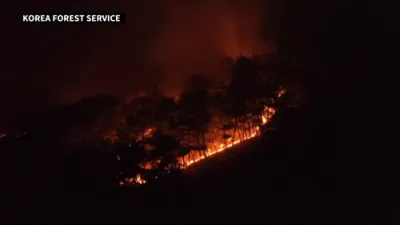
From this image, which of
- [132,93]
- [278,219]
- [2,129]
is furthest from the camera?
[132,93]

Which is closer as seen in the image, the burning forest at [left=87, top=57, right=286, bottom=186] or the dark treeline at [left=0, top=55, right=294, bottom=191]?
the dark treeline at [left=0, top=55, right=294, bottom=191]

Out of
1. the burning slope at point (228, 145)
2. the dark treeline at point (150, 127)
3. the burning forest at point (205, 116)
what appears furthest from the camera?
the burning forest at point (205, 116)

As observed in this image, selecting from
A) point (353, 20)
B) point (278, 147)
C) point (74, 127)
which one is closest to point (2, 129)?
point (74, 127)

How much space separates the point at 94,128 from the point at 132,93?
6.02m

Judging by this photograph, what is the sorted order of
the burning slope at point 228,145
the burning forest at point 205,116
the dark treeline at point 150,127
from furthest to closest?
the burning forest at point 205,116, the burning slope at point 228,145, the dark treeline at point 150,127

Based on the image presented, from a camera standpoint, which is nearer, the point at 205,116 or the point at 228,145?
the point at 205,116

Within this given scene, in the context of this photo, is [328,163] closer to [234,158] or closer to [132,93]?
[234,158]

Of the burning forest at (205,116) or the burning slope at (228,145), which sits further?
the burning forest at (205,116)

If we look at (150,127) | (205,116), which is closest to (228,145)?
(205,116)

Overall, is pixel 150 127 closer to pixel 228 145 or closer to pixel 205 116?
pixel 205 116

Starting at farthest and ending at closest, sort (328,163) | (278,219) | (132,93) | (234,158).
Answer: (132,93)
(234,158)
(328,163)
(278,219)

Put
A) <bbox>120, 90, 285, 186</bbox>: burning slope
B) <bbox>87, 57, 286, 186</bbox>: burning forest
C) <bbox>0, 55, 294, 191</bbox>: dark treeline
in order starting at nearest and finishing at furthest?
<bbox>0, 55, 294, 191</bbox>: dark treeline → <bbox>120, 90, 285, 186</bbox>: burning slope → <bbox>87, 57, 286, 186</bbox>: burning forest

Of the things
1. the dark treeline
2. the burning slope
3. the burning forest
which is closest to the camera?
the dark treeline

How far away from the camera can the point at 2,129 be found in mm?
33219
